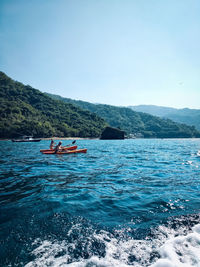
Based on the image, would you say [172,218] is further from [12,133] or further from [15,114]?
[15,114]

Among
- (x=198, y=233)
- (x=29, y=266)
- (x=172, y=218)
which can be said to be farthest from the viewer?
(x=172, y=218)

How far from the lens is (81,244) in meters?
3.46

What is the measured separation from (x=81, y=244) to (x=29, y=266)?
107cm

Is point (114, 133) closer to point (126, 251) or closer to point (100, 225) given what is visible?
point (100, 225)

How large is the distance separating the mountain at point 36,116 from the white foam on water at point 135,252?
9776cm

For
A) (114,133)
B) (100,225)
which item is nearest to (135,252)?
(100,225)

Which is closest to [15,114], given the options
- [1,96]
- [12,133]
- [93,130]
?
[12,133]

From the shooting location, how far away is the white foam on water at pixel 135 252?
295 cm

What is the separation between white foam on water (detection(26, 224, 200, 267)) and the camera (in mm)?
2953

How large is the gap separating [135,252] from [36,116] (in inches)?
5396

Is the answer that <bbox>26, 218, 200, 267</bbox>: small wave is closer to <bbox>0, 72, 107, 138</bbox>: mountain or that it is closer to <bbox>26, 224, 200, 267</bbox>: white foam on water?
<bbox>26, 224, 200, 267</bbox>: white foam on water

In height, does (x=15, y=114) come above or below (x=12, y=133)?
above

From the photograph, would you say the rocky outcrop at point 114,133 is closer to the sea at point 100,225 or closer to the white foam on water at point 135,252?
the sea at point 100,225

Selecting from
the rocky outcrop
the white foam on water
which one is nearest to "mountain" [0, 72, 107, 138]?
the rocky outcrop
